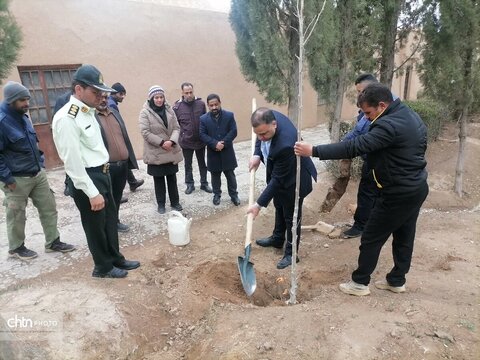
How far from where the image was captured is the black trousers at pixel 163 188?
5.03 metres

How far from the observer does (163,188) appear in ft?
16.9

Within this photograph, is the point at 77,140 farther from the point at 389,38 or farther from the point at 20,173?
the point at 389,38

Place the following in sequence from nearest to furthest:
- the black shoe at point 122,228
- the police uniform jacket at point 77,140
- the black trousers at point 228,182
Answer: the police uniform jacket at point 77,140 → the black shoe at point 122,228 → the black trousers at point 228,182

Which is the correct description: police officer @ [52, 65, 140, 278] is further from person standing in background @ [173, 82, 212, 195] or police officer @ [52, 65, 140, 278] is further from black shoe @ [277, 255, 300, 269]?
person standing in background @ [173, 82, 212, 195]

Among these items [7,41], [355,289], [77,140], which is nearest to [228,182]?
[355,289]

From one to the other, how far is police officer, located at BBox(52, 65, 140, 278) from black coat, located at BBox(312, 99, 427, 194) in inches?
70.6

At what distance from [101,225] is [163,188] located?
194 centimetres

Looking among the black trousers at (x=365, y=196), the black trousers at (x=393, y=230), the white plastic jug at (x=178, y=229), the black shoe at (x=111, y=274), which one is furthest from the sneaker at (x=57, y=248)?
the black trousers at (x=365, y=196)

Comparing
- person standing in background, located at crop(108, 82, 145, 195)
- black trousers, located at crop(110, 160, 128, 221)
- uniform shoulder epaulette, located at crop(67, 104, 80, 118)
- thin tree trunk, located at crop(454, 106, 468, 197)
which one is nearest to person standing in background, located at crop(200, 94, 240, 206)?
person standing in background, located at crop(108, 82, 145, 195)

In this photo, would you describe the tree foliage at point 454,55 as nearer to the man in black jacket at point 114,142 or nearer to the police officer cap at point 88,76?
the man in black jacket at point 114,142

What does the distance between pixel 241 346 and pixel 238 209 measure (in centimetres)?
280

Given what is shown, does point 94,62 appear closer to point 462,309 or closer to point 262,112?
point 262,112

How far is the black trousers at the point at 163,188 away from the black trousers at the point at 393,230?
2.78 metres

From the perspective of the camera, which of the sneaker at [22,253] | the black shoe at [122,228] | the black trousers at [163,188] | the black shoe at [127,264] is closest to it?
the black shoe at [127,264]
